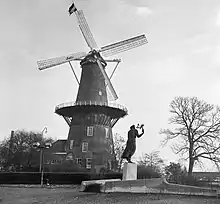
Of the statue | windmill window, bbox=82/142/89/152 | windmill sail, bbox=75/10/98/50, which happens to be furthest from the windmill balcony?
the statue

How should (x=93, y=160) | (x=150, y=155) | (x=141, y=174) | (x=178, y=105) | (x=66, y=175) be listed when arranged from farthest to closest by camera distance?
(x=150, y=155) < (x=93, y=160) < (x=178, y=105) < (x=141, y=174) < (x=66, y=175)

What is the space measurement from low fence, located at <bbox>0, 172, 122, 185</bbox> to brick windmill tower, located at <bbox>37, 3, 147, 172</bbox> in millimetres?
13827

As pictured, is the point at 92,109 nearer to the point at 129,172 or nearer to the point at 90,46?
the point at 90,46

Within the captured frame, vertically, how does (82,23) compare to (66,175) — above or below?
above

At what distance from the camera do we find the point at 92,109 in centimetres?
4544

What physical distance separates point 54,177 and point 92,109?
17.0 m

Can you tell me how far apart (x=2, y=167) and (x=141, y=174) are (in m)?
28.4

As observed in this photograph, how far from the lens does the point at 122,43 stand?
Result: 47500 mm

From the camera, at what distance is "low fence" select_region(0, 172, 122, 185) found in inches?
1144

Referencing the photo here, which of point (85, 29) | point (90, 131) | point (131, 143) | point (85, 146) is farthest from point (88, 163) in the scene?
point (131, 143)

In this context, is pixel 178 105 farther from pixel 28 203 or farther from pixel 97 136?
pixel 28 203

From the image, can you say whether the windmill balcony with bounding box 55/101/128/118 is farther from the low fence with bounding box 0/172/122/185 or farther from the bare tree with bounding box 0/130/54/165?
the low fence with bounding box 0/172/122/185

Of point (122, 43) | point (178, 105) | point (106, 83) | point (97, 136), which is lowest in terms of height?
point (97, 136)

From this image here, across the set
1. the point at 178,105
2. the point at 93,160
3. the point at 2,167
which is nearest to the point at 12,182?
the point at 93,160
